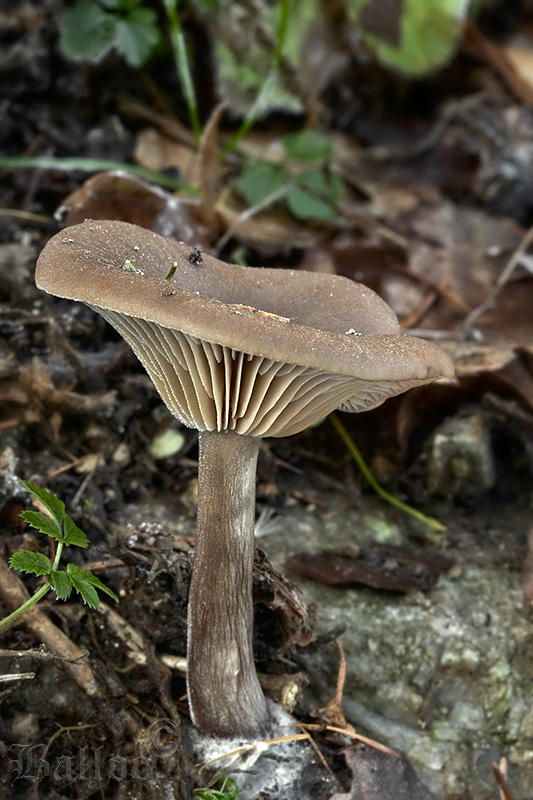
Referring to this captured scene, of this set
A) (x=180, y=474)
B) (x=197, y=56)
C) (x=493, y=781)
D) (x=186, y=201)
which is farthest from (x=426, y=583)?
(x=197, y=56)

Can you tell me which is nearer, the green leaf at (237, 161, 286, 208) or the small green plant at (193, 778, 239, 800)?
the small green plant at (193, 778, 239, 800)

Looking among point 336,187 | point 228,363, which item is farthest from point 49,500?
point 336,187

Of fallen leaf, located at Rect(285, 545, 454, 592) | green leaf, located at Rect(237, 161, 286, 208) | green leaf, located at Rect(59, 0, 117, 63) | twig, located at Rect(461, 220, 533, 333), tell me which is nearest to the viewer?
fallen leaf, located at Rect(285, 545, 454, 592)

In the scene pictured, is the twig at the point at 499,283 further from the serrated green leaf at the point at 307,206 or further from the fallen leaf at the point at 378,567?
the fallen leaf at the point at 378,567

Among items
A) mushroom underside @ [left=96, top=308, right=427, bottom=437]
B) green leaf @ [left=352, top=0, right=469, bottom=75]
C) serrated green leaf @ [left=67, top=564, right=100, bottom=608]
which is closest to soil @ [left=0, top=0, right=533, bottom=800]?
serrated green leaf @ [left=67, top=564, right=100, bottom=608]

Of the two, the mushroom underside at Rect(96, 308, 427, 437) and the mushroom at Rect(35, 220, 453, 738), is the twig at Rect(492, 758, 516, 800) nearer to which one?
the mushroom at Rect(35, 220, 453, 738)

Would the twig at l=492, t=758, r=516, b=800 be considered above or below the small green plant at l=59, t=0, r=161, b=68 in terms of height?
below

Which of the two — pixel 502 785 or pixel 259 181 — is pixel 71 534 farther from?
pixel 259 181
